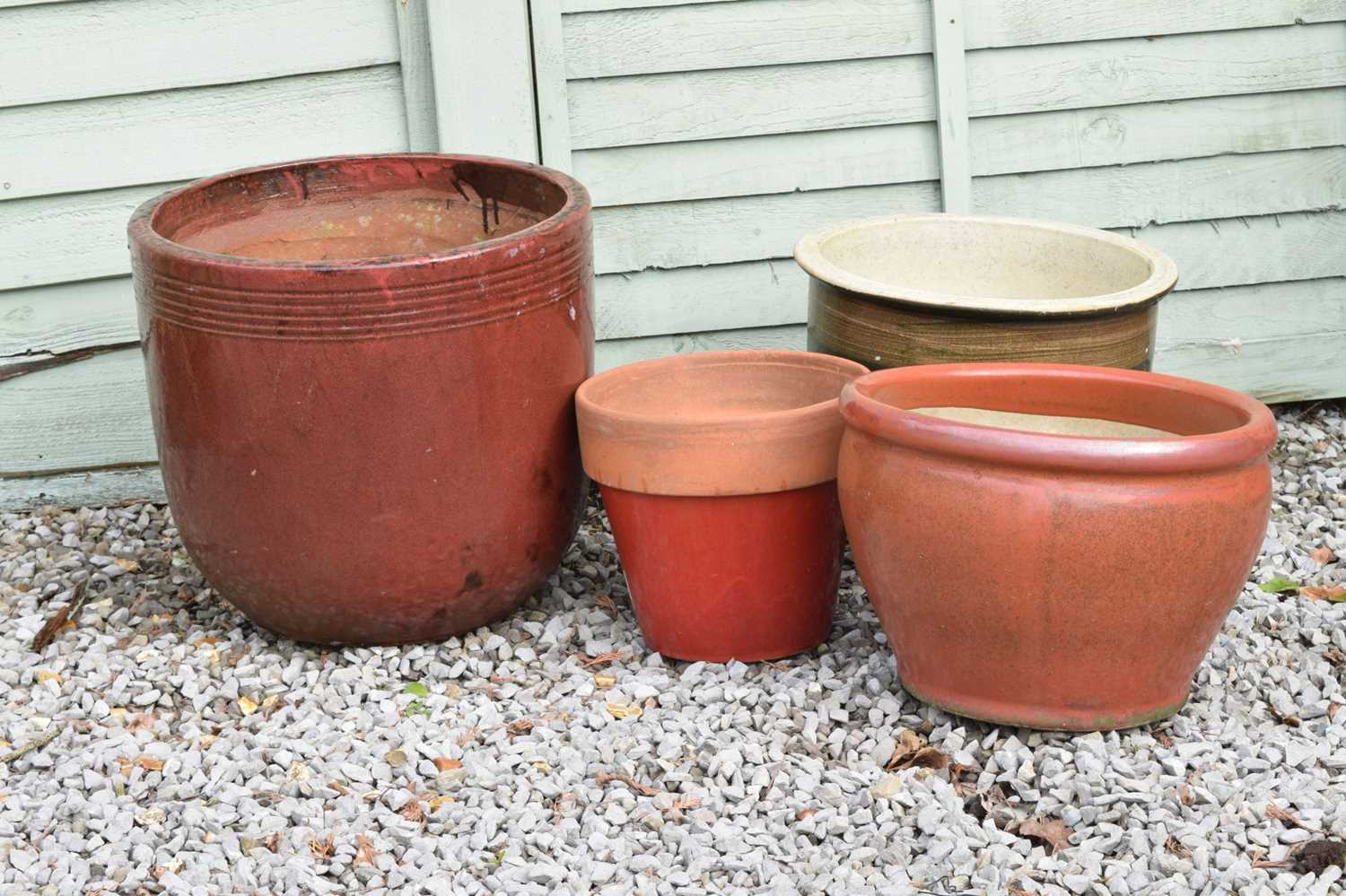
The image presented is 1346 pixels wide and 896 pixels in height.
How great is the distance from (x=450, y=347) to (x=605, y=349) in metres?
1.06

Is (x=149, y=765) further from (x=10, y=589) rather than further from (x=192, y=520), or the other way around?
(x=10, y=589)

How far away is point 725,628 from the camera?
2705mm

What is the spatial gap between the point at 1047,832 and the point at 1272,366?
6.57 feet

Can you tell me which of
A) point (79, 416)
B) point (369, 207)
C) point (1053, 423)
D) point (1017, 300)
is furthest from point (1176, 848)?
point (79, 416)

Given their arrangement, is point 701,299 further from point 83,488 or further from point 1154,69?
point 83,488

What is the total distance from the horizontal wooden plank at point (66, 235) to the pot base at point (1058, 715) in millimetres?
2110

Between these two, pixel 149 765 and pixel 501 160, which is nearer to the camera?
pixel 149 765

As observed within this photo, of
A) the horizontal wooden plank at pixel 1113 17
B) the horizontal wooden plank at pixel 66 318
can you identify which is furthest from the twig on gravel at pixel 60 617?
the horizontal wooden plank at pixel 1113 17

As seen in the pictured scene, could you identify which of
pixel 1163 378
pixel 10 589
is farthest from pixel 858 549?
pixel 10 589

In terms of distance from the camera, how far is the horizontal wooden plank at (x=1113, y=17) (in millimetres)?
3418

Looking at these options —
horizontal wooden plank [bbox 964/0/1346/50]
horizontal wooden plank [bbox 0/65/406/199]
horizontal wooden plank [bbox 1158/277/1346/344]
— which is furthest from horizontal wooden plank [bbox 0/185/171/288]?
horizontal wooden plank [bbox 1158/277/1346/344]

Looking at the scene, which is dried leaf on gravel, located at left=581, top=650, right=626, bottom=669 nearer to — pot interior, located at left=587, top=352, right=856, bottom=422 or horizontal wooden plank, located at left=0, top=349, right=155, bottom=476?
pot interior, located at left=587, top=352, right=856, bottom=422

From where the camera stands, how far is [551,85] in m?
3.30

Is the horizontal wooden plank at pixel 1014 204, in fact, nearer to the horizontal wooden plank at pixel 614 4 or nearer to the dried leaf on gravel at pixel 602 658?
the horizontal wooden plank at pixel 614 4
